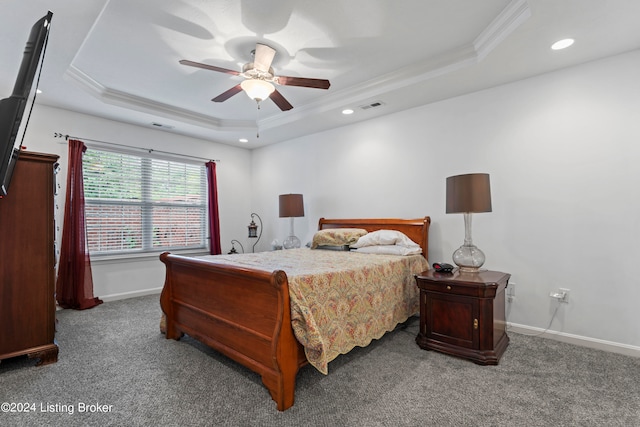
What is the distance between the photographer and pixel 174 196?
16.0ft

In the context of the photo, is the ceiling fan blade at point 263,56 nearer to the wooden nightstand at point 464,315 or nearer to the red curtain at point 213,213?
the wooden nightstand at point 464,315

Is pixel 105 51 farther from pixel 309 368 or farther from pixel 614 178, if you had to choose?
pixel 614 178

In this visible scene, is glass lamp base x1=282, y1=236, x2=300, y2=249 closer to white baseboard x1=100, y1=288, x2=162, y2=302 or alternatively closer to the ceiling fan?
white baseboard x1=100, y1=288, x2=162, y2=302

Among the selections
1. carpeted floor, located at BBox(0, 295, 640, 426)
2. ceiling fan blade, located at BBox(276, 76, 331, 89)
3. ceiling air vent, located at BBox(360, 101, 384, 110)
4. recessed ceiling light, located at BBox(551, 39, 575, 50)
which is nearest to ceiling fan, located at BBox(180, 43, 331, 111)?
ceiling fan blade, located at BBox(276, 76, 331, 89)

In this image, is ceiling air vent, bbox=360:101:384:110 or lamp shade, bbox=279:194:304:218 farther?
lamp shade, bbox=279:194:304:218

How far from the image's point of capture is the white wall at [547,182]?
2484 mm

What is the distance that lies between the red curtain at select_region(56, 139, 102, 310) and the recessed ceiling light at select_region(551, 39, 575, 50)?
5094 millimetres

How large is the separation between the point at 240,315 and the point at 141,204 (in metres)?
3.28

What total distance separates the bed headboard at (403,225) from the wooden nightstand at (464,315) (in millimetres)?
810

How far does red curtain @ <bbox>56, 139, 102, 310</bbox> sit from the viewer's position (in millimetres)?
3689

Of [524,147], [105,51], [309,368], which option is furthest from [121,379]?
[524,147]

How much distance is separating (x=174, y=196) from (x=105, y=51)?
2.46 m

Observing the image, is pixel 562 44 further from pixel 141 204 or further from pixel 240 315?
pixel 141 204

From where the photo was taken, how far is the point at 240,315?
2.09 metres
